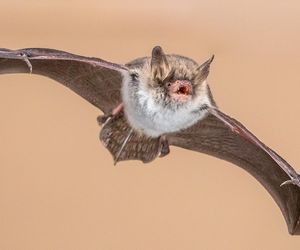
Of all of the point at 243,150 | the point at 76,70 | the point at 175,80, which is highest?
the point at 76,70

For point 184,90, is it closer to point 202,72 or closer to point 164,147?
point 202,72

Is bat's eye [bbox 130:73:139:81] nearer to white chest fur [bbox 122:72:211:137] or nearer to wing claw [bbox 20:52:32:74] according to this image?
white chest fur [bbox 122:72:211:137]

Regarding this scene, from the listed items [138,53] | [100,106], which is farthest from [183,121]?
[138,53]

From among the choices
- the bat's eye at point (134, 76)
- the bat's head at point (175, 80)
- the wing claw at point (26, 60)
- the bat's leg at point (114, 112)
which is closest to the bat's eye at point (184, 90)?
the bat's head at point (175, 80)

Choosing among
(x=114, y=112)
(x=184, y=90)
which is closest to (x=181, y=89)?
(x=184, y=90)

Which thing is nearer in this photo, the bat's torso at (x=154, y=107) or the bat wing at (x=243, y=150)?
the bat's torso at (x=154, y=107)

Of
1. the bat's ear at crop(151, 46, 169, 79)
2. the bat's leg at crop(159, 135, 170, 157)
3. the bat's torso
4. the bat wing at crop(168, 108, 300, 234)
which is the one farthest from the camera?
the bat's leg at crop(159, 135, 170, 157)

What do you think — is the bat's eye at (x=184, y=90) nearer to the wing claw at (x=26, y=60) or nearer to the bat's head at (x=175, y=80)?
the bat's head at (x=175, y=80)

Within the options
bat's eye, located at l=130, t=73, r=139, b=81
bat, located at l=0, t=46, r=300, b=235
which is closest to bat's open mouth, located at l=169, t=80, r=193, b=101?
bat, located at l=0, t=46, r=300, b=235
